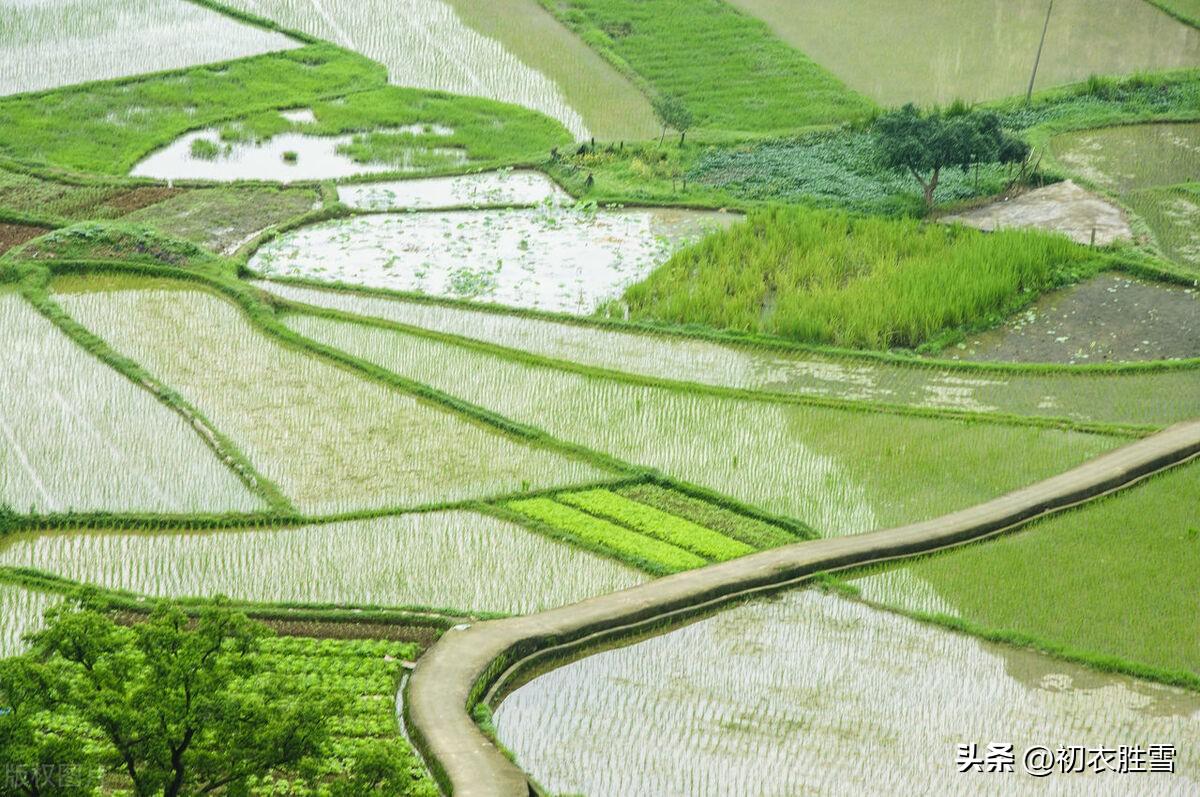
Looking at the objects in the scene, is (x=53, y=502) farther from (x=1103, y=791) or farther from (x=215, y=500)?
(x=1103, y=791)

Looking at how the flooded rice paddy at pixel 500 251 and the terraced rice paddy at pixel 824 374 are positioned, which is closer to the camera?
the terraced rice paddy at pixel 824 374

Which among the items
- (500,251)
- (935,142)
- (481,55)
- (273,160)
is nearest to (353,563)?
(500,251)

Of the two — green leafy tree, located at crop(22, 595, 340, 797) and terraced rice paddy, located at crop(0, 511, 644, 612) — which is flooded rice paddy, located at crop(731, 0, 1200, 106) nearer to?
terraced rice paddy, located at crop(0, 511, 644, 612)

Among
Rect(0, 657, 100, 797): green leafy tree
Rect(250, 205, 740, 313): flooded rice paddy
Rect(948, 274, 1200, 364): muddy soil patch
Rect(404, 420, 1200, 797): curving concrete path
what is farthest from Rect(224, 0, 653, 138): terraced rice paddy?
Rect(0, 657, 100, 797): green leafy tree

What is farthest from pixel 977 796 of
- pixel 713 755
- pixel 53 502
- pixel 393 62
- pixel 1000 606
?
pixel 393 62

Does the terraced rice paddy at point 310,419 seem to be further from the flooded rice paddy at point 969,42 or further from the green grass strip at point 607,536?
the flooded rice paddy at point 969,42

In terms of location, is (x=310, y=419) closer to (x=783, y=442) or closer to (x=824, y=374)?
(x=783, y=442)

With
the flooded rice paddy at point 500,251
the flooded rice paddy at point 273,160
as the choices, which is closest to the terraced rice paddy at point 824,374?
the flooded rice paddy at point 500,251
